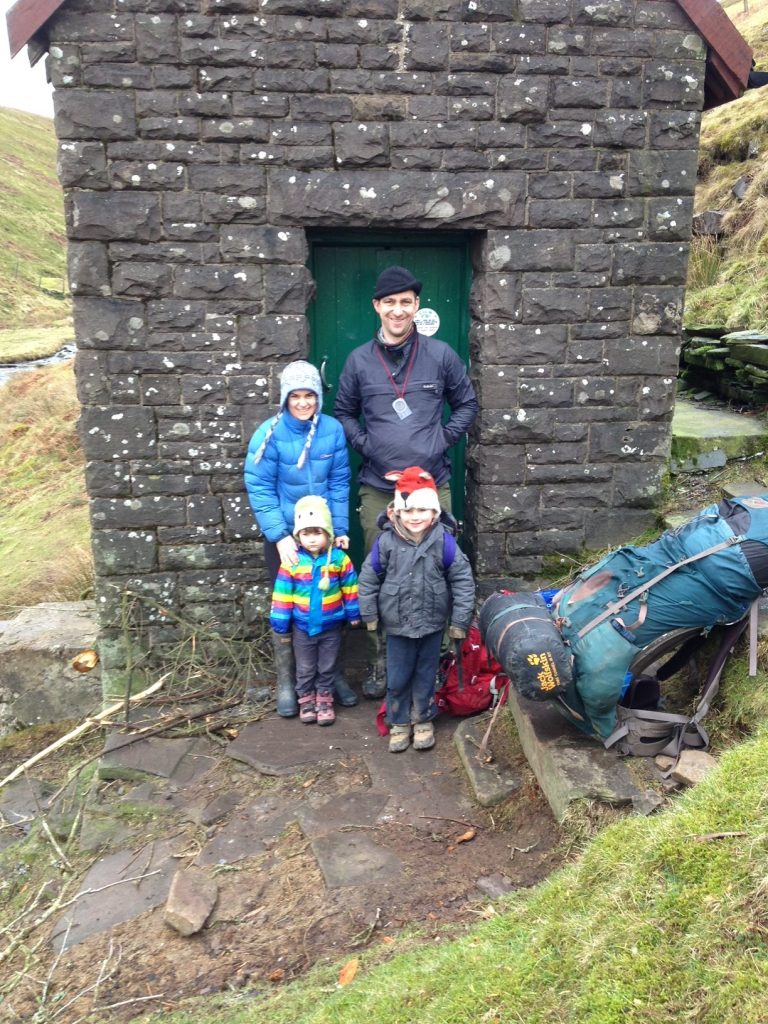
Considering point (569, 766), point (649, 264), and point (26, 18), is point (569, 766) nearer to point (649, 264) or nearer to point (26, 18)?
point (649, 264)

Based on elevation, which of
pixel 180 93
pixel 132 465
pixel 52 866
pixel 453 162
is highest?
pixel 180 93

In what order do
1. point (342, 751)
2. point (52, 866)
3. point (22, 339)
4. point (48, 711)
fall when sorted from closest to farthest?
point (52, 866)
point (342, 751)
point (48, 711)
point (22, 339)

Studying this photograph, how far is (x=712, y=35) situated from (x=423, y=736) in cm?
472

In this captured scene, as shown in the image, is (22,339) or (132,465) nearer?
(132,465)

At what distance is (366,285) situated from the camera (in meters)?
5.75

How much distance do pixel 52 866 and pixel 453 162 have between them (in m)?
4.77

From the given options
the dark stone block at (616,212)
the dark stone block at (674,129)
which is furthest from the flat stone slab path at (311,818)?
the dark stone block at (674,129)

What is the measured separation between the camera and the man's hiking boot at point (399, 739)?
4793mm

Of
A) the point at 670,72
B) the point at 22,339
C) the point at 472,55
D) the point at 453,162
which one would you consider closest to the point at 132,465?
the point at 453,162

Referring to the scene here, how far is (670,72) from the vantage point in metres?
5.27

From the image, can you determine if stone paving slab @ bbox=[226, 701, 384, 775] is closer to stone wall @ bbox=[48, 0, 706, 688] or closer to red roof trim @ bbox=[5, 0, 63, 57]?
stone wall @ bbox=[48, 0, 706, 688]

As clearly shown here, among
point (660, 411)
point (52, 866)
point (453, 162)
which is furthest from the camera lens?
point (660, 411)

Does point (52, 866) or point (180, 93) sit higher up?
point (180, 93)

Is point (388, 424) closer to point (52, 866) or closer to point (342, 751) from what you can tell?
point (342, 751)
